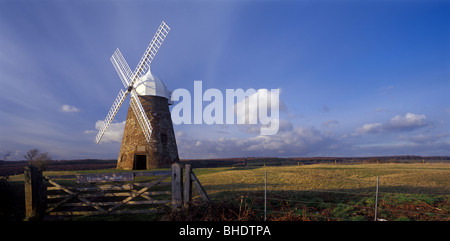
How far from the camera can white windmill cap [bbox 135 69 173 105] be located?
80.7 feet

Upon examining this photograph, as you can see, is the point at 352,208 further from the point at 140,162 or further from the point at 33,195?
the point at 140,162

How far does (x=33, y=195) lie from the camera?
729 centimetres

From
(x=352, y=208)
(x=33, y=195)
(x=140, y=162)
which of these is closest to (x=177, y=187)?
(x=33, y=195)

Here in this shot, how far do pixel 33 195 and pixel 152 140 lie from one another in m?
16.2

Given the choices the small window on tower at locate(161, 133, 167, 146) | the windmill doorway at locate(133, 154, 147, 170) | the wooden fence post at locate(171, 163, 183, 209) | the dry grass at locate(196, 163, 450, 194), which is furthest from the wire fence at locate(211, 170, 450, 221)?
the windmill doorway at locate(133, 154, 147, 170)

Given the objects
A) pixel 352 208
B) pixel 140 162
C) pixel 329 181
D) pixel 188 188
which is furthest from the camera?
pixel 140 162

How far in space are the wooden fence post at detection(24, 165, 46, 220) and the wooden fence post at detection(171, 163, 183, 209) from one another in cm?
446

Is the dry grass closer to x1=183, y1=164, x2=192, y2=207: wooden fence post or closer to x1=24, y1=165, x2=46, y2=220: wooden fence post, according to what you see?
x1=183, y1=164, x2=192, y2=207: wooden fence post

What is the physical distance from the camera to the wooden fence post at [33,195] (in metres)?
7.25

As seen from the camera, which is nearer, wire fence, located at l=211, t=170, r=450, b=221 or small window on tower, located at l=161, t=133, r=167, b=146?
wire fence, located at l=211, t=170, r=450, b=221
